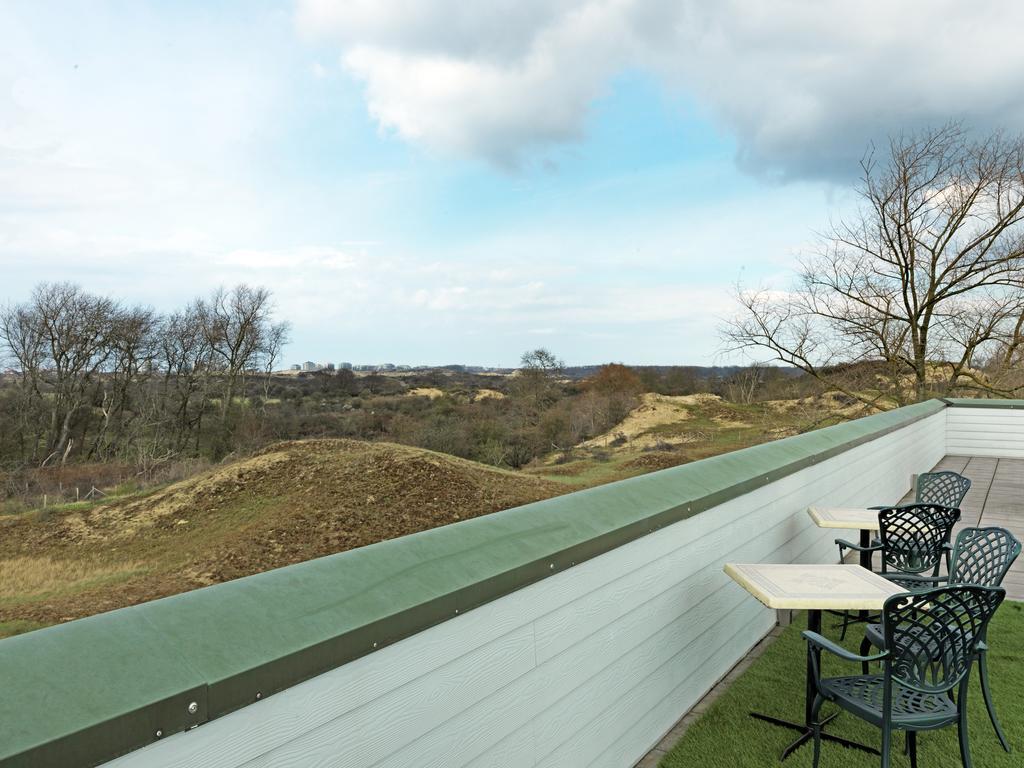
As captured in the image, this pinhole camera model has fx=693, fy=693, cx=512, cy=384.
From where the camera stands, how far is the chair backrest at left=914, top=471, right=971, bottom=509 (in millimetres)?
5168

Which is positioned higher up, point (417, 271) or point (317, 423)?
point (417, 271)

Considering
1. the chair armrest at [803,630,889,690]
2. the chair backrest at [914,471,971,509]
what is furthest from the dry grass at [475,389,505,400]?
the chair armrest at [803,630,889,690]

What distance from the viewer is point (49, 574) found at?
2077cm

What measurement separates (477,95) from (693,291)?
12513mm

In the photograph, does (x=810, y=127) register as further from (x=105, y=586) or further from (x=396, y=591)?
(x=105, y=586)

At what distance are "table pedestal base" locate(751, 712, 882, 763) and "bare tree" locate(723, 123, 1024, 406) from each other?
12.8 m

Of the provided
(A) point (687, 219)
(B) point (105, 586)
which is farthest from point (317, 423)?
(A) point (687, 219)

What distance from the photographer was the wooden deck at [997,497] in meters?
5.27

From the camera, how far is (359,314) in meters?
39.9

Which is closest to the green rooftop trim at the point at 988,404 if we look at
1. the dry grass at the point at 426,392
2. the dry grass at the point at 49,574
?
the dry grass at the point at 49,574

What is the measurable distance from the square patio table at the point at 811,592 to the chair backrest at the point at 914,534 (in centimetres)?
116

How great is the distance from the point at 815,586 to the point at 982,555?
99 centimetres

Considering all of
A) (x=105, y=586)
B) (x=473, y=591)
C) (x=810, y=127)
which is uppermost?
(x=810, y=127)

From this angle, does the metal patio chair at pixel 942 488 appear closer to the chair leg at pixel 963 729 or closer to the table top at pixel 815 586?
the table top at pixel 815 586
